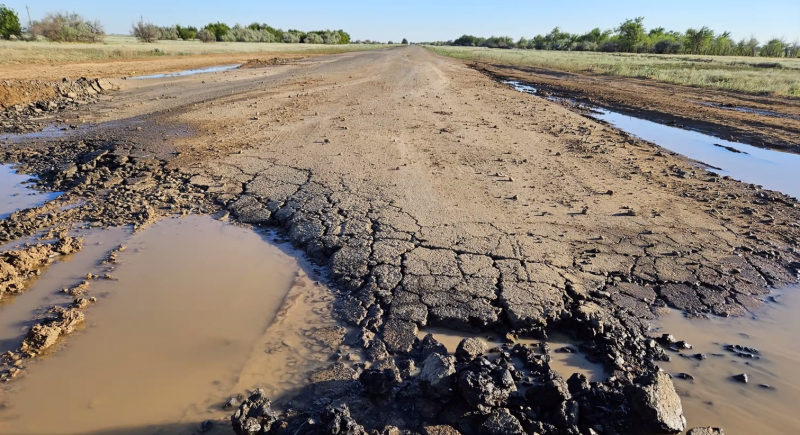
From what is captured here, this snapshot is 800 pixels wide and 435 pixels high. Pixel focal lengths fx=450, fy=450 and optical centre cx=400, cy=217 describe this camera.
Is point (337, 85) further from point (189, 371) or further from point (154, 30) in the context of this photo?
point (154, 30)

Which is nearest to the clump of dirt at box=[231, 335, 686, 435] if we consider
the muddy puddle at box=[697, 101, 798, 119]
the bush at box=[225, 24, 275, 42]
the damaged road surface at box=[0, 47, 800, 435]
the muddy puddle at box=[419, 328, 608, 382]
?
the damaged road surface at box=[0, 47, 800, 435]

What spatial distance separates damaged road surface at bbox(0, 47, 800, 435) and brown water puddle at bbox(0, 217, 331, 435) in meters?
0.28

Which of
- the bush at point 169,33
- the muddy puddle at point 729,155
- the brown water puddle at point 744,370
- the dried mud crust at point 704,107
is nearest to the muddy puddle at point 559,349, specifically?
the brown water puddle at point 744,370

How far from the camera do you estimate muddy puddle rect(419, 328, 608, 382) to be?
10.00 feet

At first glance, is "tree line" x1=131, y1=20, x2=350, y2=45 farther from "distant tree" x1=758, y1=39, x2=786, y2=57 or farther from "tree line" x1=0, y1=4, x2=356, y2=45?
"distant tree" x1=758, y1=39, x2=786, y2=57

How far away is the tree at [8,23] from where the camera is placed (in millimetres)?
38656

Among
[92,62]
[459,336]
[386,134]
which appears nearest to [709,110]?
[386,134]

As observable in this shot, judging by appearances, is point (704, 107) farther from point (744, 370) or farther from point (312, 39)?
point (312, 39)

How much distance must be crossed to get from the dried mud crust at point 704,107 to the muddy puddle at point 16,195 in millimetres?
13055

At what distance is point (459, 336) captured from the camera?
336 cm

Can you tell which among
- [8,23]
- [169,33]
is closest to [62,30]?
[8,23]

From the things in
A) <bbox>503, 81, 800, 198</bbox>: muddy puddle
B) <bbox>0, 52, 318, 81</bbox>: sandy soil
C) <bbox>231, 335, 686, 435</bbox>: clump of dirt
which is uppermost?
<bbox>0, 52, 318, 81</bbox>: sandy soil

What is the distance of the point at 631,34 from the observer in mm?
69562

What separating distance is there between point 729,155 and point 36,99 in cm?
1725
